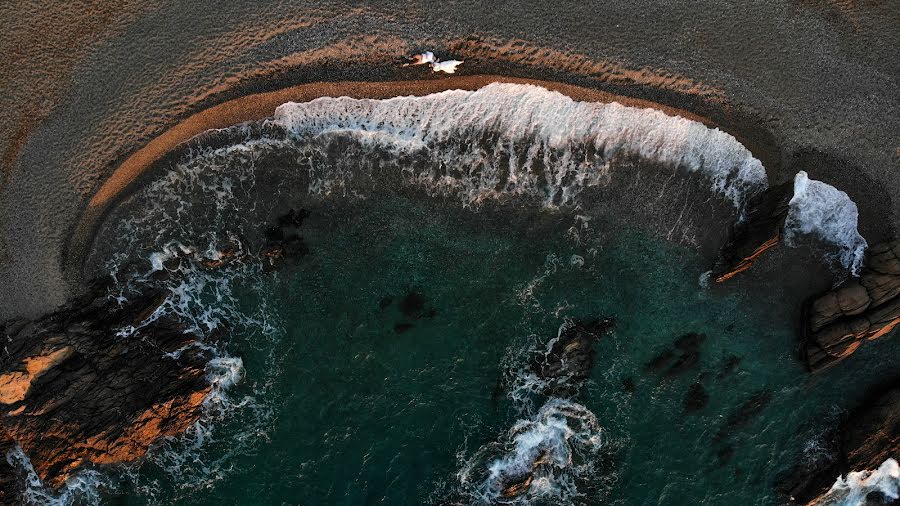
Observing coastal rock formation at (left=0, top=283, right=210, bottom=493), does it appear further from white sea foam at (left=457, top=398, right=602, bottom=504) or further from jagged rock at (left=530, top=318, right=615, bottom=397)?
jagged rock at (left=530, top=318, right=615, bottom=397)

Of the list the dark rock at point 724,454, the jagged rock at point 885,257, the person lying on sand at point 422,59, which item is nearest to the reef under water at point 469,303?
the dark rock at point 724,454

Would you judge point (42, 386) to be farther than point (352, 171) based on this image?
No

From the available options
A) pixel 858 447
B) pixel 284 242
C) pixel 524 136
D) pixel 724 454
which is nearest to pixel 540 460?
pixel 724 454

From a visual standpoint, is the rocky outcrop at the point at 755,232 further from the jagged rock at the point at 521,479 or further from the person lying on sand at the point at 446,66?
the person lying on sand at the point at 446,66

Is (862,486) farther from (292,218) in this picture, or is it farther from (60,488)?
(60,488)

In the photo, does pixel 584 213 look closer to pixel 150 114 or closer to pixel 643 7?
pixel 643 7

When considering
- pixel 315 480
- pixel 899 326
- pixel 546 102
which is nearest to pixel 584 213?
pixel 546 102

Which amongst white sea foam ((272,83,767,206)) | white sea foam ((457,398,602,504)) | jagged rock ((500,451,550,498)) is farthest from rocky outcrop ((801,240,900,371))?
jagged rock ((500,451,550,498))
